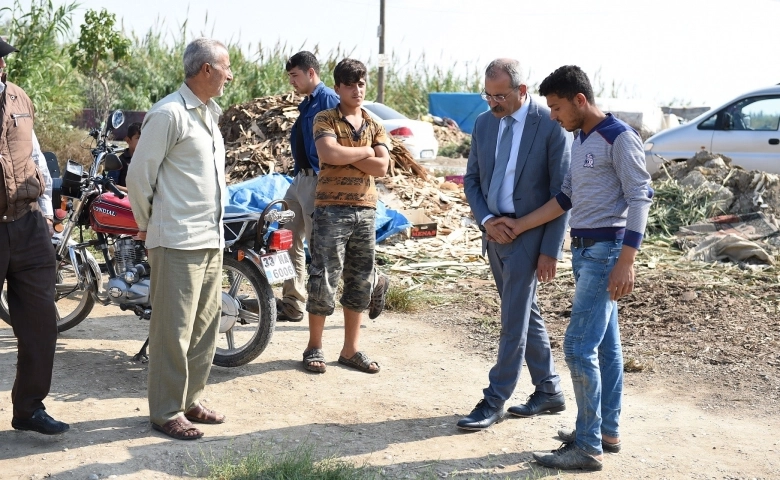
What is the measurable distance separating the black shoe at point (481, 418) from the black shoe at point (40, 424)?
2.23 m

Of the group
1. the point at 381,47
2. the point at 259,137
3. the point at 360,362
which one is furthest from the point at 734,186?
the point at 381,47

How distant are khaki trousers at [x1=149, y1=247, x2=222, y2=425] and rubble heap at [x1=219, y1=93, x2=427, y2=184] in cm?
786

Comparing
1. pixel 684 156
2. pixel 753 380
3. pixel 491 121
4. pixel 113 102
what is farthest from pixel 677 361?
pixel 113 102

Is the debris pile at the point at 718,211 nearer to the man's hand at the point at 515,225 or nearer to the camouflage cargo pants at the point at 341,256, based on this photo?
the camouflage cargo pants at the point at 341,256

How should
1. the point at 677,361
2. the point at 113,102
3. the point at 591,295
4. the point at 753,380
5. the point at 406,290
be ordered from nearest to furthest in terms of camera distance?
the point at 591,295
the point at 753,380
the point at 677,361
the point at 406,290
the point at 113,102

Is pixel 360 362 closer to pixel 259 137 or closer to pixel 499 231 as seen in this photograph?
pixel 499 231

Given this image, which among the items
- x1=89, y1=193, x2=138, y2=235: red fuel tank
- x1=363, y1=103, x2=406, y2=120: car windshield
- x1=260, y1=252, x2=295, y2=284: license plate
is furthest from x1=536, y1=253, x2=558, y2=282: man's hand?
x1=363, y1=103, x2=406, y2=120: car windshield

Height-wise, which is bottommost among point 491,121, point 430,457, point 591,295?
point 430,457

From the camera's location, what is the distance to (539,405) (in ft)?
18.6

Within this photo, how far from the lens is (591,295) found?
4773 mm

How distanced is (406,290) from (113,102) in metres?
18.8

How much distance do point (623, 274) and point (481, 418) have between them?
1.33m

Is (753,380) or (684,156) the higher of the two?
(684,156)

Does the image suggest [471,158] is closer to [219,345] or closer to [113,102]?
[219,345]
